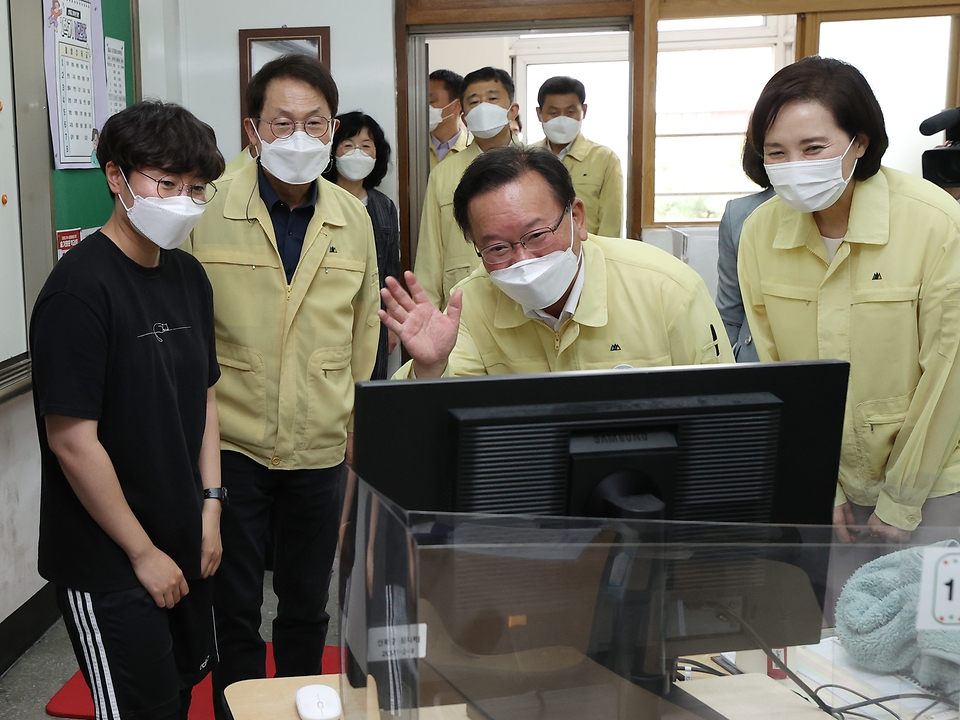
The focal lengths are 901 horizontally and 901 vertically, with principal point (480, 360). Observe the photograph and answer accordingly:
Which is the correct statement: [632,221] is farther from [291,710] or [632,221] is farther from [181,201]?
[291,710]

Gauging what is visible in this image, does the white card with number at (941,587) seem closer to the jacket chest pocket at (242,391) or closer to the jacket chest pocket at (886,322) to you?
the jacket chest pocket at (886,322)

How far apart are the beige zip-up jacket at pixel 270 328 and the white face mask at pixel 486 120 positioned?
1600 millimetres

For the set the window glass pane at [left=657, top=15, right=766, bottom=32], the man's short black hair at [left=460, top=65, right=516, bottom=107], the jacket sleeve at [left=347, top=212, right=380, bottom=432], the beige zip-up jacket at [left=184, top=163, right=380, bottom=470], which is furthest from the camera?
the window glass pane at [left=657, top=15, right=766, bottom=32]

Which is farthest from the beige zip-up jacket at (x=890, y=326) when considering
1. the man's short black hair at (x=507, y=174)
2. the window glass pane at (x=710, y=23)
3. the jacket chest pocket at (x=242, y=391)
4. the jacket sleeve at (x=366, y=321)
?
the window glass pane at (x=710, y=23)

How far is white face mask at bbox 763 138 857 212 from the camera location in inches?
61.6

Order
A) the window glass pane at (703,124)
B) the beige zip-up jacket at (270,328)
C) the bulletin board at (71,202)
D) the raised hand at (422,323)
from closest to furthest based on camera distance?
the raised hand at (422,323), the beige zip-up jacket at (270,328), the bulletin board at (71,202), the window glass pane at (703,124)

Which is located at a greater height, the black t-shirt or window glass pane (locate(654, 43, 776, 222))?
window glass pane (locate(654, 43, 776, 222))

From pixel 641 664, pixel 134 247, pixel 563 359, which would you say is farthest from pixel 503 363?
pixel 641 664

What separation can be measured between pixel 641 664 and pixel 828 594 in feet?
0.67

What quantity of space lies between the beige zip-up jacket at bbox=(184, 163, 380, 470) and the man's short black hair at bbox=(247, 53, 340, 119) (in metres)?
0.14

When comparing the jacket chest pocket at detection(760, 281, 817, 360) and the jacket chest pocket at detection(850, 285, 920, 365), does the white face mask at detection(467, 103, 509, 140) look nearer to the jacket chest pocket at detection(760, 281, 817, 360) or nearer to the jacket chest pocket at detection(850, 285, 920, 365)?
A: the jacket chest pocket at detection(760, 281, 817, 360)

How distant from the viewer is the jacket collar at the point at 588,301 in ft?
4.96

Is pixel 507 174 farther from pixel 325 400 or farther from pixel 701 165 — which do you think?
pixel 701 165

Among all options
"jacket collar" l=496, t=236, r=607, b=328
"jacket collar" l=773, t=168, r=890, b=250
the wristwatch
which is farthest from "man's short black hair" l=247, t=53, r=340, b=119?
"jacket collar" l=773, t=168, r=890, b=250
